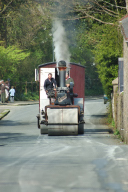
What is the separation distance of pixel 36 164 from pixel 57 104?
8.49 metres

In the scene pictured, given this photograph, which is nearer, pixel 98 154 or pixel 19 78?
pixel 98 154

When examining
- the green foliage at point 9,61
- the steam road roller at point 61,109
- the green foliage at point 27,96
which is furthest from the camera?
the green foliage at point 27,96

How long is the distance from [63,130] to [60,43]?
293 inches

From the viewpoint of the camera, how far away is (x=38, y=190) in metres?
6.98

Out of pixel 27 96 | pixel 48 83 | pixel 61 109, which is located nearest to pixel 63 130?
pixel 61 109

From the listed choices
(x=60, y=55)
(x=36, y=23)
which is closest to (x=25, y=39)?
(x=36, y=23)

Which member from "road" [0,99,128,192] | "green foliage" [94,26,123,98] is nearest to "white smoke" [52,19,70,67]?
"green foliage" [94,26,123,98]

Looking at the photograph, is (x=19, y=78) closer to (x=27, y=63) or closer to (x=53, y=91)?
(x=27, y=63)

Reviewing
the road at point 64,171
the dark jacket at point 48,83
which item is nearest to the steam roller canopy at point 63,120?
the dark jacket at point 48,83

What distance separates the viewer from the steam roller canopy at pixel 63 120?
17.9 metres

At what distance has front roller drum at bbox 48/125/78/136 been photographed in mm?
18109

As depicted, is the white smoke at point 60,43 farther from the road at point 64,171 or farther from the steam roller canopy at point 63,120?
the road at point 64,171

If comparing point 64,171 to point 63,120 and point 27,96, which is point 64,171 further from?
point 27,96

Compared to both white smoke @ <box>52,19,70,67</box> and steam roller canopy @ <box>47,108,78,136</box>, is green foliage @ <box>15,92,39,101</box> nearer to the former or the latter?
white smoke @ <box>52,19,70,67</box>
